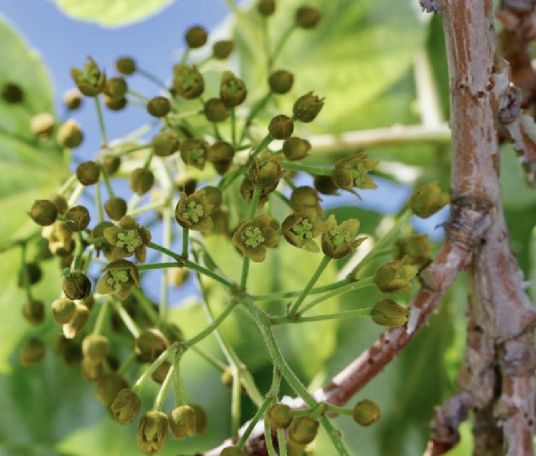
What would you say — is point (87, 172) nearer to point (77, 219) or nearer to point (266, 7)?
point (77, 219)

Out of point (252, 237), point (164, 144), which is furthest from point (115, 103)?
point (252, 237)

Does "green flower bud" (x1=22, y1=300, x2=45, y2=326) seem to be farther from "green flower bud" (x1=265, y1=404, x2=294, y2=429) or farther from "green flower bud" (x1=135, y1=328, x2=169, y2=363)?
"green flower bud" (x1=265, y1=404, x2=294, y2=429)

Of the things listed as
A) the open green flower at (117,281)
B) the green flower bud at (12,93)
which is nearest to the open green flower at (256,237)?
the open green flower at (117,281)

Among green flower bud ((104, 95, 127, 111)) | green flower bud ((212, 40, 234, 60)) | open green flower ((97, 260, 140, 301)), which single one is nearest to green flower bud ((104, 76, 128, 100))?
green flower bud ((104, 95, 127, 111))

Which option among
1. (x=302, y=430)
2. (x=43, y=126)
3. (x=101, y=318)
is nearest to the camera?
(x=302, y=430)

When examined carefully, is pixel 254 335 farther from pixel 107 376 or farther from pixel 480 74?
pixel 480 74

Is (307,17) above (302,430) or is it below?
above

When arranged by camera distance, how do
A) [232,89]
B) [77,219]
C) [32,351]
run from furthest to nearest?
[32,351]
[232,89]
[77,219]
